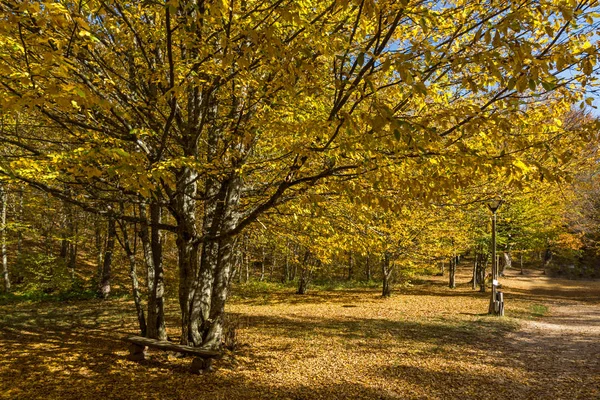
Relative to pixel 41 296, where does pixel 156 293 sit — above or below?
above

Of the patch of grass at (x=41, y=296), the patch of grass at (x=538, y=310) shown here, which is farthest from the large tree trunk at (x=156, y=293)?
the patch of grass at (x=538, y=310)

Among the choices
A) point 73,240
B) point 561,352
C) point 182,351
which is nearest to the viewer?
point 182,351

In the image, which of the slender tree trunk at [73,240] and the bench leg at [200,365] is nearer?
the bench leg at [200,365]

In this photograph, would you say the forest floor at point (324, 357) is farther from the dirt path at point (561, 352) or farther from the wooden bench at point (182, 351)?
the wooden bench at point (182, 351)

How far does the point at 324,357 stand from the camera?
7.68 meters

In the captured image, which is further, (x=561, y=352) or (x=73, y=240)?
(x=73, y=240)

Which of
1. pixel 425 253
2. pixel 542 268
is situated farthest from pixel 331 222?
pixel 542 268

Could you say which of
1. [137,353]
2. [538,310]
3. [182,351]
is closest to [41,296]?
[137,353]

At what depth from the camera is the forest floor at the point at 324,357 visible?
230 inches

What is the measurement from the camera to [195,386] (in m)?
5.82

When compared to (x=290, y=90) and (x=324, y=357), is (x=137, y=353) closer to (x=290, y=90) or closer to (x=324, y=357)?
(x=324, y=357)

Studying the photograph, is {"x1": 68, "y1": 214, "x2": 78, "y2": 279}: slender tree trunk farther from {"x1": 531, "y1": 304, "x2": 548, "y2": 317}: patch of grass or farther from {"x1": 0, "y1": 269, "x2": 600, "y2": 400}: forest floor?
{"x1": 531, "y1": 304, "x2": 548, "y2": 317}: patch of grass

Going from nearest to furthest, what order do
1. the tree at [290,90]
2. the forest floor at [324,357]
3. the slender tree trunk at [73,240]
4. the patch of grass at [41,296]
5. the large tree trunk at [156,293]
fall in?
the tree at [290,90], the forest floor at [324,357], the large tree trunk at [156,293], the patch of grass at [41,296], the slender tree trunk at [73,240]

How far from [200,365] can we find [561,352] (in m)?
8.29
